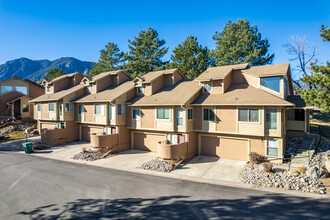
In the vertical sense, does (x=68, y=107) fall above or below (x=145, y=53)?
below

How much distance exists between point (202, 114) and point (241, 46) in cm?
2456

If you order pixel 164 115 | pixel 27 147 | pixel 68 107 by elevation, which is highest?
pixel 68 107

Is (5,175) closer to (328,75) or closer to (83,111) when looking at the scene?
(83,111)

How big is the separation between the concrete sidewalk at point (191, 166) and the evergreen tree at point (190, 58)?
20.5 meters

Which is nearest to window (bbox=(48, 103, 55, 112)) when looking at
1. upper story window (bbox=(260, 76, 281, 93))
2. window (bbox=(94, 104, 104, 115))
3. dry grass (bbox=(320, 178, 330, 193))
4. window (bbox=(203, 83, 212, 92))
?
window (bbox=(94, 104, 104, 115))

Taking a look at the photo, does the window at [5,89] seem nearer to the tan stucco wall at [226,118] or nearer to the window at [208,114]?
the window at [208,114]

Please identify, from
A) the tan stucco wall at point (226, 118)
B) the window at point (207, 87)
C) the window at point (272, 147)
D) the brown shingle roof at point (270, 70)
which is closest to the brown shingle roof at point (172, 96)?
the window at point (207, 87)

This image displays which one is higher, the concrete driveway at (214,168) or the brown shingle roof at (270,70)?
the brown shingle roof at (270,70)

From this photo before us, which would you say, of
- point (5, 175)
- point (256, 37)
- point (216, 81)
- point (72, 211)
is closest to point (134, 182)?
point (72, 211)

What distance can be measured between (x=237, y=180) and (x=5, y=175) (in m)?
18.0

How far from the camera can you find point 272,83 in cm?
1780

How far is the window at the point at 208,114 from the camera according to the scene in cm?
1846

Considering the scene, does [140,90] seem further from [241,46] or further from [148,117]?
[241,46]

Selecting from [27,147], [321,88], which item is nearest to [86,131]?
[27,147]
